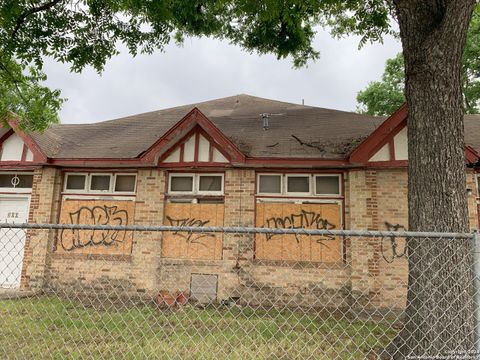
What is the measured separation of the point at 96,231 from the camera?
9102 millimetres

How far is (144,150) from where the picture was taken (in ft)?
31.0

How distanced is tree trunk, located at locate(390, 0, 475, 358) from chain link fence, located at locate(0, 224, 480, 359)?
145 mm

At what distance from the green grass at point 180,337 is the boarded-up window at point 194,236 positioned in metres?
1.90

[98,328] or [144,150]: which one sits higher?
[144,150]

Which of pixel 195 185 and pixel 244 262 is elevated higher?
pixel 195 185

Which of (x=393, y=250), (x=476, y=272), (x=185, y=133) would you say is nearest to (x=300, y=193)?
(x=393, y=250)

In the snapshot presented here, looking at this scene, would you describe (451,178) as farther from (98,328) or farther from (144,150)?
(144,150)

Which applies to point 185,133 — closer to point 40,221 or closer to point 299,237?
point 299,237

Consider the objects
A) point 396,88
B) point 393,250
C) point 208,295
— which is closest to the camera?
point 393,250

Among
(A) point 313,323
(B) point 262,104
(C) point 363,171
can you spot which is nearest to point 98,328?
(A) point 313,323

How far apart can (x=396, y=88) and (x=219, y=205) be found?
64.3 feet

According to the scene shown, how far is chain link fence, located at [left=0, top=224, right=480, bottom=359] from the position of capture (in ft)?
16.2

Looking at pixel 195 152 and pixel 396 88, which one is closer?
pixel 195 152

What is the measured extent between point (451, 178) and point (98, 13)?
8710 millimetres
